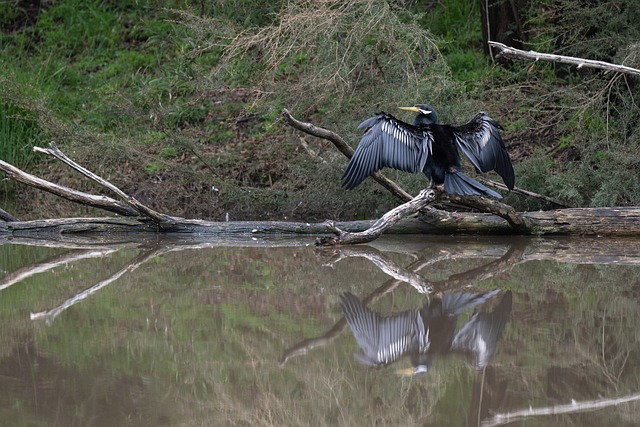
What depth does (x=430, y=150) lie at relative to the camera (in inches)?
281

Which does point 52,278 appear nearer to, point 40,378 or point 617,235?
point 40,378

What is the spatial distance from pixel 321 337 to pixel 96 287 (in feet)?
6.59

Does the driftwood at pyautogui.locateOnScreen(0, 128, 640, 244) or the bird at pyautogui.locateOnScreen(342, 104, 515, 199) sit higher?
the bird at pyautogui.locateOnScreen(342, 104, 515, 199)

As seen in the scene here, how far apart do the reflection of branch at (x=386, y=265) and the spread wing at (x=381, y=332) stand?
0.64 metres

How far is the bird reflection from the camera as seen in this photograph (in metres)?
4.48

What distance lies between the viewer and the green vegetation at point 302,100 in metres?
8.73

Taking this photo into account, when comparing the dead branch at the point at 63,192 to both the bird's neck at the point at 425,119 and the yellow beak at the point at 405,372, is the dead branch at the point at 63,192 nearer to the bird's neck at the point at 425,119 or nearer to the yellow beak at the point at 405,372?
the bird's neck at the point at 425,119

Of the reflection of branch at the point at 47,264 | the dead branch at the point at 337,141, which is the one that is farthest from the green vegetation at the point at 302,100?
the reflection of branch at the point at 47,264

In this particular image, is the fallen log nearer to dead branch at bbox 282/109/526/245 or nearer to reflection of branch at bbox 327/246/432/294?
dead branch at bbox 282/109/526/245

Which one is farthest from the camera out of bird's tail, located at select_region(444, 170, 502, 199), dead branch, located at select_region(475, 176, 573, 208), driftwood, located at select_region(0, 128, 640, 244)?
dead branch, located at select_region(475, 176, 573, 208)

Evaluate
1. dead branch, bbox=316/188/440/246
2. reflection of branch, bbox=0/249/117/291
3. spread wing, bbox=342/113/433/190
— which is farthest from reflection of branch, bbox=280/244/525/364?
reflection of branch, bbox=0/249/117/291

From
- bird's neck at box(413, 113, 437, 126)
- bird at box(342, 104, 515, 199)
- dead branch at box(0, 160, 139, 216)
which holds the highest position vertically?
bird's neck at box(413, 113, 437, 126)

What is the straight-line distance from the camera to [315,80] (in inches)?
344

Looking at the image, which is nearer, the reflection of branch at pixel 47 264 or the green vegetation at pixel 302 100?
the reflection of branch at pixel 47 264
